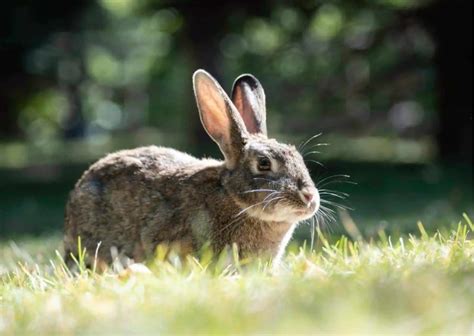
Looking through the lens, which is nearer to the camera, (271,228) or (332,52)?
(271,228)

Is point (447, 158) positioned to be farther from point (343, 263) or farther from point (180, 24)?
point (343, 263)

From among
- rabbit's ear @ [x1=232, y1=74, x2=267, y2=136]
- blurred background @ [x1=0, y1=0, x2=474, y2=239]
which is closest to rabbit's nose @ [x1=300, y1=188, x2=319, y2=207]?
rabbit's ear @ [x1=232, y1=74, x2=267, y2=136]

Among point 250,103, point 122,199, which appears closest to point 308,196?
point 250,103

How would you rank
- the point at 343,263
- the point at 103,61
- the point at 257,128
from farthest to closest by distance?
1. the point at 103,61
2. the point at 257,128
3. the point at 343,263

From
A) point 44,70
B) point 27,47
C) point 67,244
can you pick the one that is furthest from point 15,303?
point 44,70

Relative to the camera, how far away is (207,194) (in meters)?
5.28

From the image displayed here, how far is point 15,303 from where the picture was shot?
3541 millimetres

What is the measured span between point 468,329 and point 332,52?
1793cm

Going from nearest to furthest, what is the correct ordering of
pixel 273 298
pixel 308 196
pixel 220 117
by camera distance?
1. pixel 273 298
2. pixel 308 196
3. pixel 220 117

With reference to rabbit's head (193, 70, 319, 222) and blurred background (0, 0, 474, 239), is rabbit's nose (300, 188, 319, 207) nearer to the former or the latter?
rabbit's head (193, 70, 319, 222)

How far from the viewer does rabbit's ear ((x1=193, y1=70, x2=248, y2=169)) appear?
5336 millimetres

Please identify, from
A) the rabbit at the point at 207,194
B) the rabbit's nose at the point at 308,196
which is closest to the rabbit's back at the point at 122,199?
the rabbit at the point at 207,194

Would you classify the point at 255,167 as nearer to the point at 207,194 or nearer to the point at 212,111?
the point at 207,194

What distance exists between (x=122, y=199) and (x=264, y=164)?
106cm
